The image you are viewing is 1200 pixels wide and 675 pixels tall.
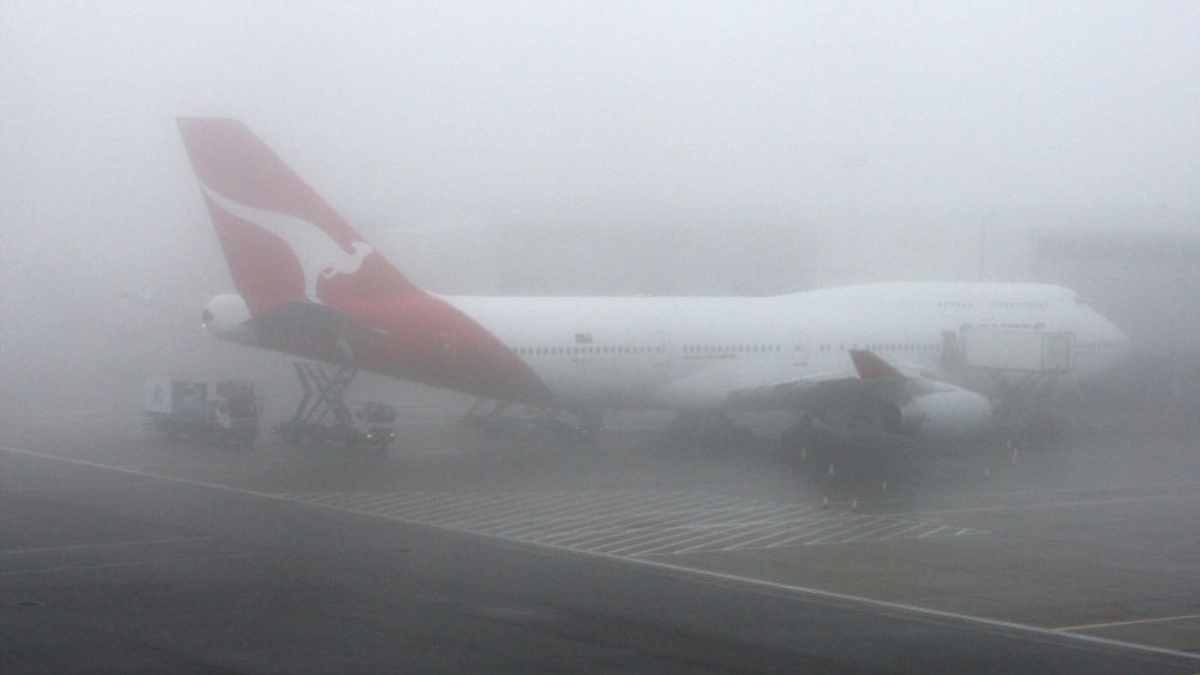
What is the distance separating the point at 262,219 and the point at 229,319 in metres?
2.03

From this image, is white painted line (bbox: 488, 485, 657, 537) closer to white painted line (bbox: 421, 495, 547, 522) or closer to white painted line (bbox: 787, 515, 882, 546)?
white painted line (bbox: 421, 495, 547, 522)

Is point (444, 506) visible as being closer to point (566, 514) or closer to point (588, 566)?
point (566, 514)

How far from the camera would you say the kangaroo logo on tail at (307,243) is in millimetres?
29344

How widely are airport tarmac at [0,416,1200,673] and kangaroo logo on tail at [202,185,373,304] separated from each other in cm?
366

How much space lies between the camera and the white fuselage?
3256cm

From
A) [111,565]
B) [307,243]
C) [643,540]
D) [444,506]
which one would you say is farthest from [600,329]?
[111,565]

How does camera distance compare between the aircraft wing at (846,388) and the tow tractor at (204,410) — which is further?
the tow tractor at (204,410)

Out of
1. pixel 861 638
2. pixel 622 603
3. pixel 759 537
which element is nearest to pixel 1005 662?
pixel 861 638

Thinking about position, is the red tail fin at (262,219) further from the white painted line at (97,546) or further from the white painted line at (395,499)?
the white painted line at (97,546)

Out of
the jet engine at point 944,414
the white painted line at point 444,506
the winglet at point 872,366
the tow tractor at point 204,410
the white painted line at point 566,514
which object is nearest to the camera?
the white painted line at point 566,514

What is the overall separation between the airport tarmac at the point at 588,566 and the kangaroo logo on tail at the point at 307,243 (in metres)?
3.66

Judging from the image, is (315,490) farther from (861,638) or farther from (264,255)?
(861,638)

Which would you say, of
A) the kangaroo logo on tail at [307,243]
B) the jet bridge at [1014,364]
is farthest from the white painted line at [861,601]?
the jet bridge at [1014,364]

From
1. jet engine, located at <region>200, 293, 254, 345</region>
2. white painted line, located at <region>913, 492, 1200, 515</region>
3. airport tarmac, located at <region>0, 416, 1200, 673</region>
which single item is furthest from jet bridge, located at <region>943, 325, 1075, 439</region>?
jet engine, located at <region>200, 293, 254, 345</region>
